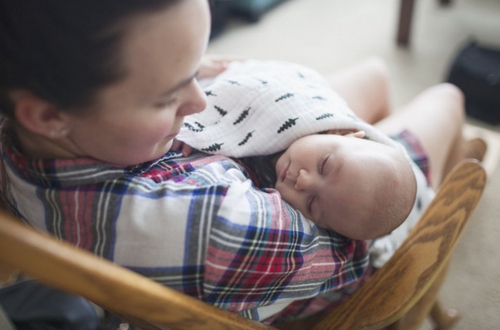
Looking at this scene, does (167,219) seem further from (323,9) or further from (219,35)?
(323,9)

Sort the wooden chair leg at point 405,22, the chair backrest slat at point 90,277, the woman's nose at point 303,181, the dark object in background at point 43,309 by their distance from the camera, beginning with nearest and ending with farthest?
the chair backrest slat at point 90,277 → the woman's nose at point 303,181 → the dark object in background at point 43,309 → the wooden chair leg at point 405,22

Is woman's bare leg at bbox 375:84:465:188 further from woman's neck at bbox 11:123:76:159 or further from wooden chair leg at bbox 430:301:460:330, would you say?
woman's neck at bbox 11:123:76:159

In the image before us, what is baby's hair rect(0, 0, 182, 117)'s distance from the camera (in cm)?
44

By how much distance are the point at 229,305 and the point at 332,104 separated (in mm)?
441

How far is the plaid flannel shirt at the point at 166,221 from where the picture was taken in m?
0.60

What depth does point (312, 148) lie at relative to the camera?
2.84 ft

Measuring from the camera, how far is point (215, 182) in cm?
68

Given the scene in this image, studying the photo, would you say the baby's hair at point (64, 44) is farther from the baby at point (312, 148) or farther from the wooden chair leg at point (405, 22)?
the wooden chair leg at point (405, 22)

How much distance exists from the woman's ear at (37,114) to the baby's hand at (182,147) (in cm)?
26

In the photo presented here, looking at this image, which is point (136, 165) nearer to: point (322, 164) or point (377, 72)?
point (322, 164)

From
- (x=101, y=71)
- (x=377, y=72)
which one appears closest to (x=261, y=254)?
(x=101, y=71)

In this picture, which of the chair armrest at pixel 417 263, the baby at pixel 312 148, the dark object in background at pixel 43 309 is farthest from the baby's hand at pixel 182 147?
the dark object in background at pixel 43 309

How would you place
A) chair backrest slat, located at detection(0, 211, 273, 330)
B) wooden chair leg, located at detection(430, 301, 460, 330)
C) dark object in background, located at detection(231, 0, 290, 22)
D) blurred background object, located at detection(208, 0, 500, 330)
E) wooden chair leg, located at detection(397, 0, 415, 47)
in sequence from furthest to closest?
dark object in background, located at detection(231, 0, 290, 22) < wooden chair leg, located at detection(397, 0, 415, 47) < blurred background object, located at detection(208, 0, 500, 330) < wooden chair leg, located at detection(430, 301, 460, 330) < chair backrest slat, located at detection(0, 211, 273, 330)

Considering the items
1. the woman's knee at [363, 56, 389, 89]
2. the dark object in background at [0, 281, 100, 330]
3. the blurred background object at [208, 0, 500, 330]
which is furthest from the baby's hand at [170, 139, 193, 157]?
the blurred background object at [208, 0, 500, 330]
